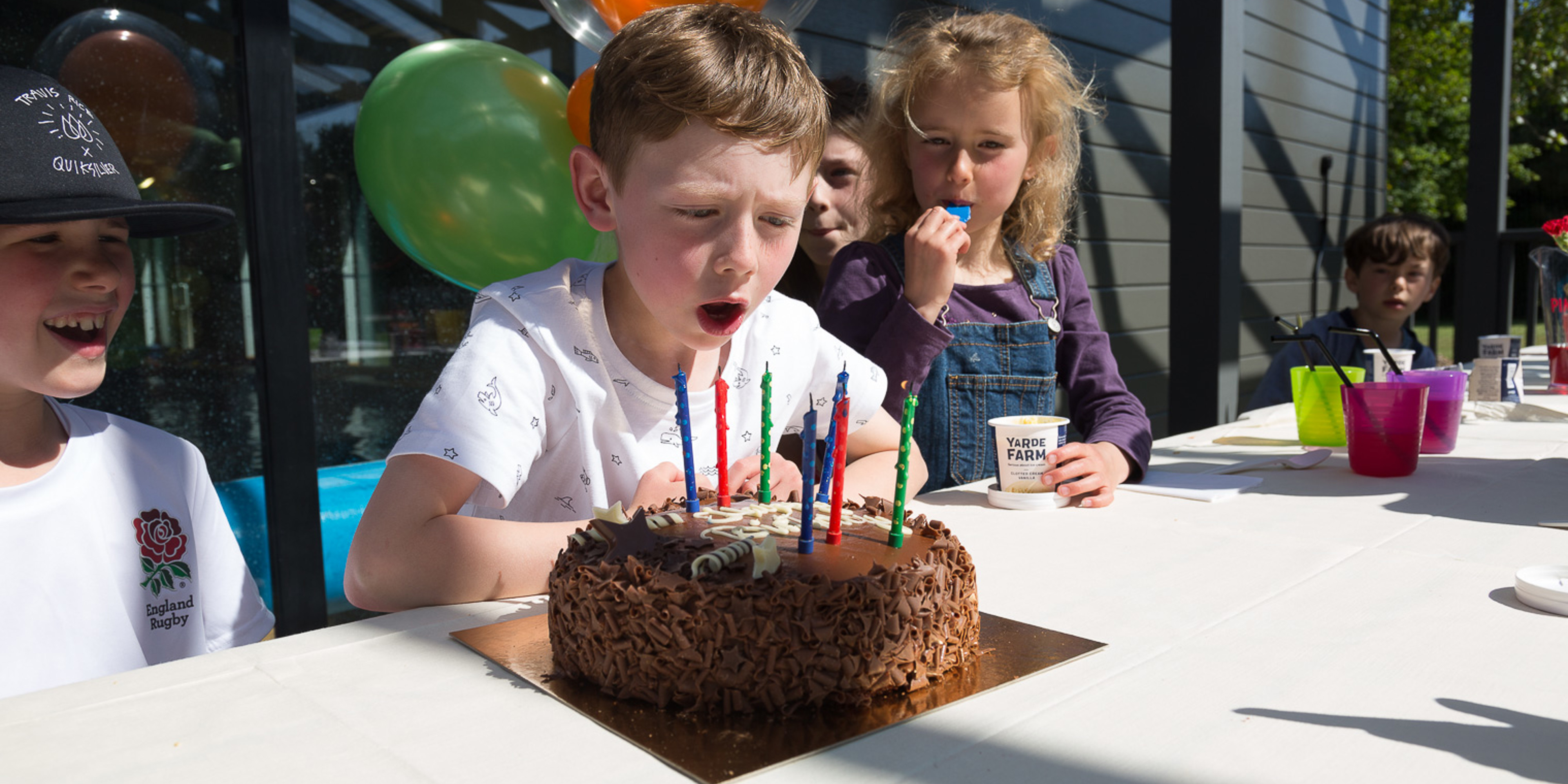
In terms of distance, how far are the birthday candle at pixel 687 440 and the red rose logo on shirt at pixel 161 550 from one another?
0.86 m

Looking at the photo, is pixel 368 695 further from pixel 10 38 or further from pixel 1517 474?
pixel 10 38

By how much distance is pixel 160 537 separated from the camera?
1.43 m

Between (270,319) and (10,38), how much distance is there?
87 centimetres

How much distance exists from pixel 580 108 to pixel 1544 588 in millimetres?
1757

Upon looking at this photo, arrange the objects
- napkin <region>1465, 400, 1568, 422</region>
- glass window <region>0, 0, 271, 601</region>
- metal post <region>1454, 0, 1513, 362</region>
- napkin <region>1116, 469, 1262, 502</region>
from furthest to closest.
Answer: metal post <region>1454, 0, 1513, 362</region>
napkin <region>1465, 400, 1568, 422</region>
glass window <region>0, 0, 271, 601</region>
napkin <region>1116, 469, 1262, 502</region>

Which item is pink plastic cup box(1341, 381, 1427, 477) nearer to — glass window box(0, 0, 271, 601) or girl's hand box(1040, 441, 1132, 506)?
girl's hand box(1040, 441, 1132, 506)

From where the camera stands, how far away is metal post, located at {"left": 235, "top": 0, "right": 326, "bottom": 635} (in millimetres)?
2287

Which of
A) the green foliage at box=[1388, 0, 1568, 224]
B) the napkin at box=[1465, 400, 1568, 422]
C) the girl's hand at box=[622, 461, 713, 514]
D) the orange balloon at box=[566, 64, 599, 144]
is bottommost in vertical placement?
the napkin at box=[1465, 400, 1568, 422]

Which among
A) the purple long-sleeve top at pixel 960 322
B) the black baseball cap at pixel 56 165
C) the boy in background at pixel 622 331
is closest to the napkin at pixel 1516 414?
the purple long-sleeve top at pixel 960 322

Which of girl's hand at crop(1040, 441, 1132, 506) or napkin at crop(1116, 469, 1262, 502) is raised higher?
girl's hand at crop(1040, 441, 1132, 506)

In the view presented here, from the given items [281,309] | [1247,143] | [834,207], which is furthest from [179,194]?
A: [1247,143]

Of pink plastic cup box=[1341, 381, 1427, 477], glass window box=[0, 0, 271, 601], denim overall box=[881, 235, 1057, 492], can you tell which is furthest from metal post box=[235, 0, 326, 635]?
pink plastic cup box=[1341, 381, 1427, 477]

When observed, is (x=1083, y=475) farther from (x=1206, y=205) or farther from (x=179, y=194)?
(x=1206, y=205)

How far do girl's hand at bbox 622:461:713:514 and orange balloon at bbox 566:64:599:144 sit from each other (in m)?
0.92
